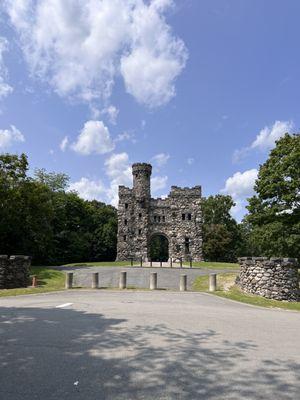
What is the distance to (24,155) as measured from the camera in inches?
1303

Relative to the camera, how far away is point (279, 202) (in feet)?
80.3

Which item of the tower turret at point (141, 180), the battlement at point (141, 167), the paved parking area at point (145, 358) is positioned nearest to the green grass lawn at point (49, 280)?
the paved parking area at point (145, 358)

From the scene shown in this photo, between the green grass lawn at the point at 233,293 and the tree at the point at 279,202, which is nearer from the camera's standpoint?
the green grass lawn at the point at 233,293

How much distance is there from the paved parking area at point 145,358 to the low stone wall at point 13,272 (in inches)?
499

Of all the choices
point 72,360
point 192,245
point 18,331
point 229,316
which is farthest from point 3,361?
point 192,245

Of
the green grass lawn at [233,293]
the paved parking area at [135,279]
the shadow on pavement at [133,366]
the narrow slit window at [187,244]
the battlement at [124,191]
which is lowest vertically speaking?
the shadow on pavement at [133,366]

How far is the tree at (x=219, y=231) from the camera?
59.3 metres

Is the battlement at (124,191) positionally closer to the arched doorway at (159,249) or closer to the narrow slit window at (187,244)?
the narrow slit window at (187,244)

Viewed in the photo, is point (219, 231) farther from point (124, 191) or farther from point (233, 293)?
point (233, 293)

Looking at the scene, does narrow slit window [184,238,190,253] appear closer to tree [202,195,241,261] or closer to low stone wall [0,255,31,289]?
tree [202,195,241,261]

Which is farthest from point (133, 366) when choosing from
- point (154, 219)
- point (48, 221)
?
point (154, 219)

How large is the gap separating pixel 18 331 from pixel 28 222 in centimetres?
2711

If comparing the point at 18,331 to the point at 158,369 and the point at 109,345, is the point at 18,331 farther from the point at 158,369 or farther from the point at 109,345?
the point at 158,369

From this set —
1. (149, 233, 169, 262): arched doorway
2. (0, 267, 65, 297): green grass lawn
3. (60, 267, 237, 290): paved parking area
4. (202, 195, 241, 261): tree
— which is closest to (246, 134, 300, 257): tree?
(60, 267, 237, 290): paved parking area
